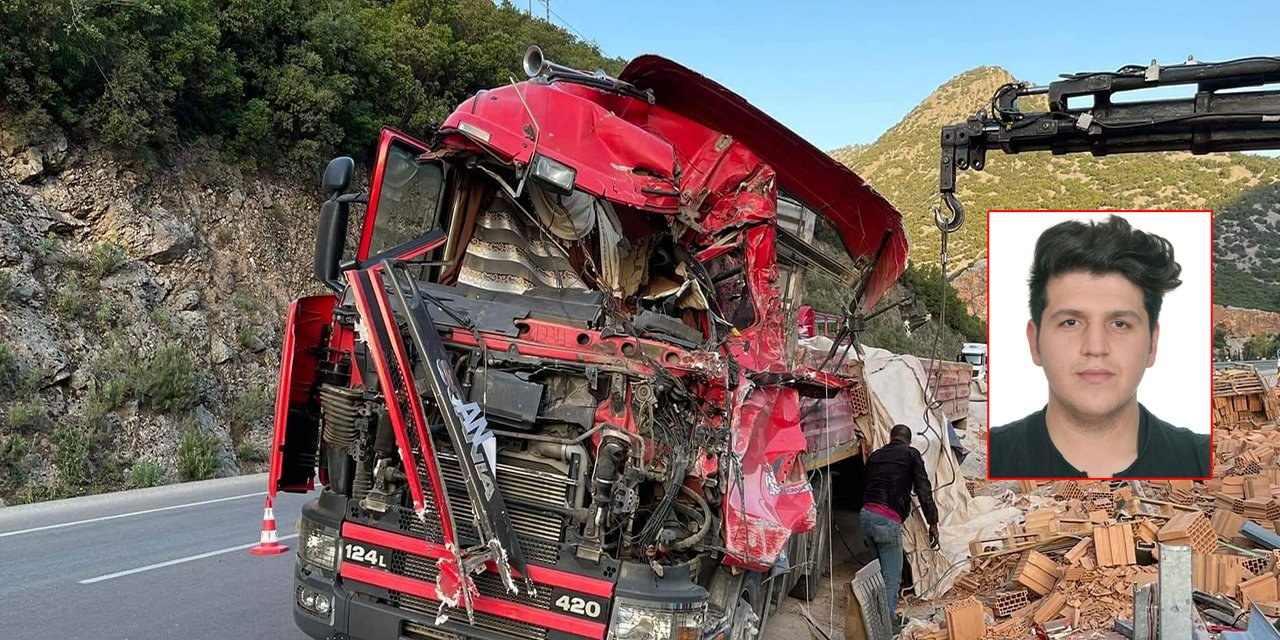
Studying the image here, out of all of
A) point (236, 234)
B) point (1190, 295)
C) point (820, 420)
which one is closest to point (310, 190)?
point (236, 234)

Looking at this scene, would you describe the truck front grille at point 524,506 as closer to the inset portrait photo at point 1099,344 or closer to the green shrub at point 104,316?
the inset portrait photo at point 1099,344

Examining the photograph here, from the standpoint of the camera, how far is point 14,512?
9.55 m

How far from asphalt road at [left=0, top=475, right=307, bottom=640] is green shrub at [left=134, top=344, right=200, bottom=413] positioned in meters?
2.91

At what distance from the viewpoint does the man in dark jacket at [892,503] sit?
7227 millimetres

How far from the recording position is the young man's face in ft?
20.3

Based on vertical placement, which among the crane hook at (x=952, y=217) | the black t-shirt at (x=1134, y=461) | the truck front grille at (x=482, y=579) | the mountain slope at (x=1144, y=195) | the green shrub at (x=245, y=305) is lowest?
the truck front grille at (x=482, y=579)

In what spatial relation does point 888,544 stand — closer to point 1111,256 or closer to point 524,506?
point 1111,256

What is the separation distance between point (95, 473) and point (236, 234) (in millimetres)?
7344

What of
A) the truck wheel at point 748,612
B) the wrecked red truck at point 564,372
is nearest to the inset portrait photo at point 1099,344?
the wrecked red truck at point 564,372

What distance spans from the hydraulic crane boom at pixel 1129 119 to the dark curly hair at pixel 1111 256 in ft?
1.75

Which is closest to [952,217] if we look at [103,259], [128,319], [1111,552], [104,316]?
[1111,552]

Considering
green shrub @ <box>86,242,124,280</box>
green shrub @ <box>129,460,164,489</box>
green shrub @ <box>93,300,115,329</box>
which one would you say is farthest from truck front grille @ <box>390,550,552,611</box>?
green shrub @ <box>86,242,124,280</box>

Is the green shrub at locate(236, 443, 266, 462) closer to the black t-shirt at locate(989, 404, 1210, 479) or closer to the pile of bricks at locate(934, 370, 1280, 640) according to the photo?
the pile of bricks at locate(934, 370, 1280, 640)

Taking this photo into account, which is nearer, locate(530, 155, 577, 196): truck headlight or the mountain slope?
locate(530, 155, 577, 196): truck headlight
